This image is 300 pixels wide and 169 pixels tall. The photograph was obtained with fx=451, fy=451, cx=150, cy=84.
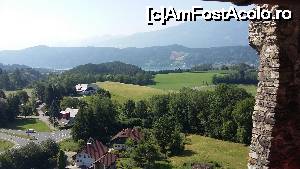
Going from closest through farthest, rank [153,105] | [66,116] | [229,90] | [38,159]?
[38,159], [229,90], [153,105], [66,116]

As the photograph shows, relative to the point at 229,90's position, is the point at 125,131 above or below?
below

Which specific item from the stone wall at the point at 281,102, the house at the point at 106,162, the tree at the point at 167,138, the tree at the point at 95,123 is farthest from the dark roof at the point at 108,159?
the stone wall at the point at 281,102

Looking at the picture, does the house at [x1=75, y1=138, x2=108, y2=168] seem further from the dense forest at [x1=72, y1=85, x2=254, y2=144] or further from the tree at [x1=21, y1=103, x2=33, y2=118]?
the tree at [x1=21, y1=103, x2=33, y2=118]

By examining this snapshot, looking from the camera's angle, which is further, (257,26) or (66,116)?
(66,116)

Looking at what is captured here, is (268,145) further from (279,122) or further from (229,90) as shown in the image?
(229,90)

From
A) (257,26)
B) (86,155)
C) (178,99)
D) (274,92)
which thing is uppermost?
(257,26)

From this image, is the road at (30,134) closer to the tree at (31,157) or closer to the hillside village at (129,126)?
the hillside village at (129,126)

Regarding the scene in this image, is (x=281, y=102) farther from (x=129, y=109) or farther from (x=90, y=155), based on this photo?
(x=129, y=109)

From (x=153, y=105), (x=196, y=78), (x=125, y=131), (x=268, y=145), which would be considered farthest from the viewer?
(x=196, y=78)

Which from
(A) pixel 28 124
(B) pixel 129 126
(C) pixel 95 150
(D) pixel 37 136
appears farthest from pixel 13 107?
(C) pixel 95 150

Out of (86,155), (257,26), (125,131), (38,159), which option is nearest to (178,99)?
(125,131)
